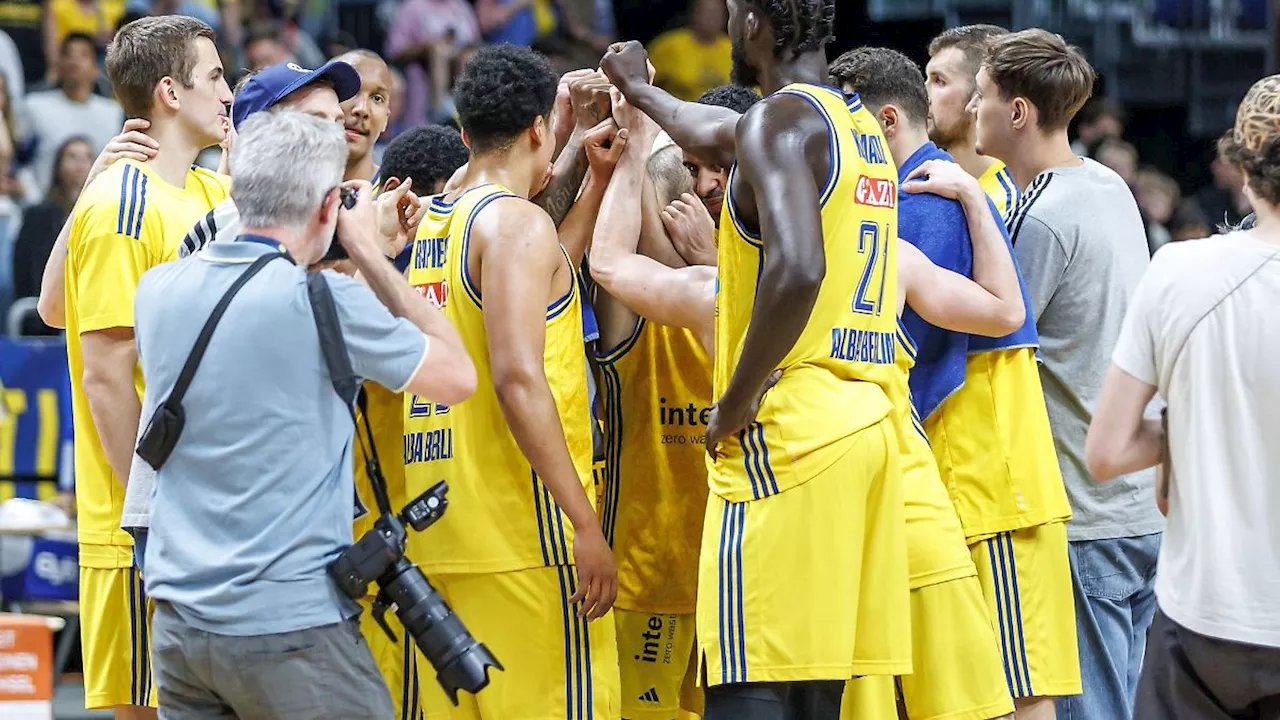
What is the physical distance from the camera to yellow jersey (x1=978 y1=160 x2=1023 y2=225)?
191 inches

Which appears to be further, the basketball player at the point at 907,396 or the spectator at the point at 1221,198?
the spectator at the point at 1221,198

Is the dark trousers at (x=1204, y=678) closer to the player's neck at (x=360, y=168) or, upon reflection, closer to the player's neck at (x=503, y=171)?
the player's neck at (x=503, y=171)

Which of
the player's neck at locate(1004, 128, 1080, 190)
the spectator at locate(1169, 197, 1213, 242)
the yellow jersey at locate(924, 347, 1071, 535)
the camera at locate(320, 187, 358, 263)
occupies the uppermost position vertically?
the player's neck at locate(1004, 128, 1080, 190)

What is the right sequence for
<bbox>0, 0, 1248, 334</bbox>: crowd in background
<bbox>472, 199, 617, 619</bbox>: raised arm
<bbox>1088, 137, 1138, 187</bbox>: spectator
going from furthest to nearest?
<bbox>1088, 137, 1138, 187</bbox>: spectator → <bbox>0, 0, 1248, 334</bbox>: crowd in background → <bbox>472, 199, 617, 619</bbox>: raised arm

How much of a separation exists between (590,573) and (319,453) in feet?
3.40

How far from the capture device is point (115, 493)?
177 inches

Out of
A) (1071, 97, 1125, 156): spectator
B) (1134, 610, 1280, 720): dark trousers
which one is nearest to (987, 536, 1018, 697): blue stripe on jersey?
(1134, 610, 1280, 720): dark trousers

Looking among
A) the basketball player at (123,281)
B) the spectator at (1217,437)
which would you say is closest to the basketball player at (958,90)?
the spectator at (1217,437)

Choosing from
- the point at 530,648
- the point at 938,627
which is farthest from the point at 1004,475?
the point at 530,648

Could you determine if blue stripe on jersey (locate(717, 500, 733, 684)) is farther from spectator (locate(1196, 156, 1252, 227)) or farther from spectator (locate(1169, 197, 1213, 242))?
spectator (locate(1196, 156, 1252, 227))

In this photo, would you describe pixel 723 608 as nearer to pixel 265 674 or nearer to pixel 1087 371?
pixel 265 674

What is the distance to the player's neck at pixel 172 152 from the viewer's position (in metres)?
4.66

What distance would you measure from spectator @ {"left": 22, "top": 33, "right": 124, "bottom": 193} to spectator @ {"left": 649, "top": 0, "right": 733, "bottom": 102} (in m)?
4.22

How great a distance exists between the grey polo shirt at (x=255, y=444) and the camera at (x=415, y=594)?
7 cm
